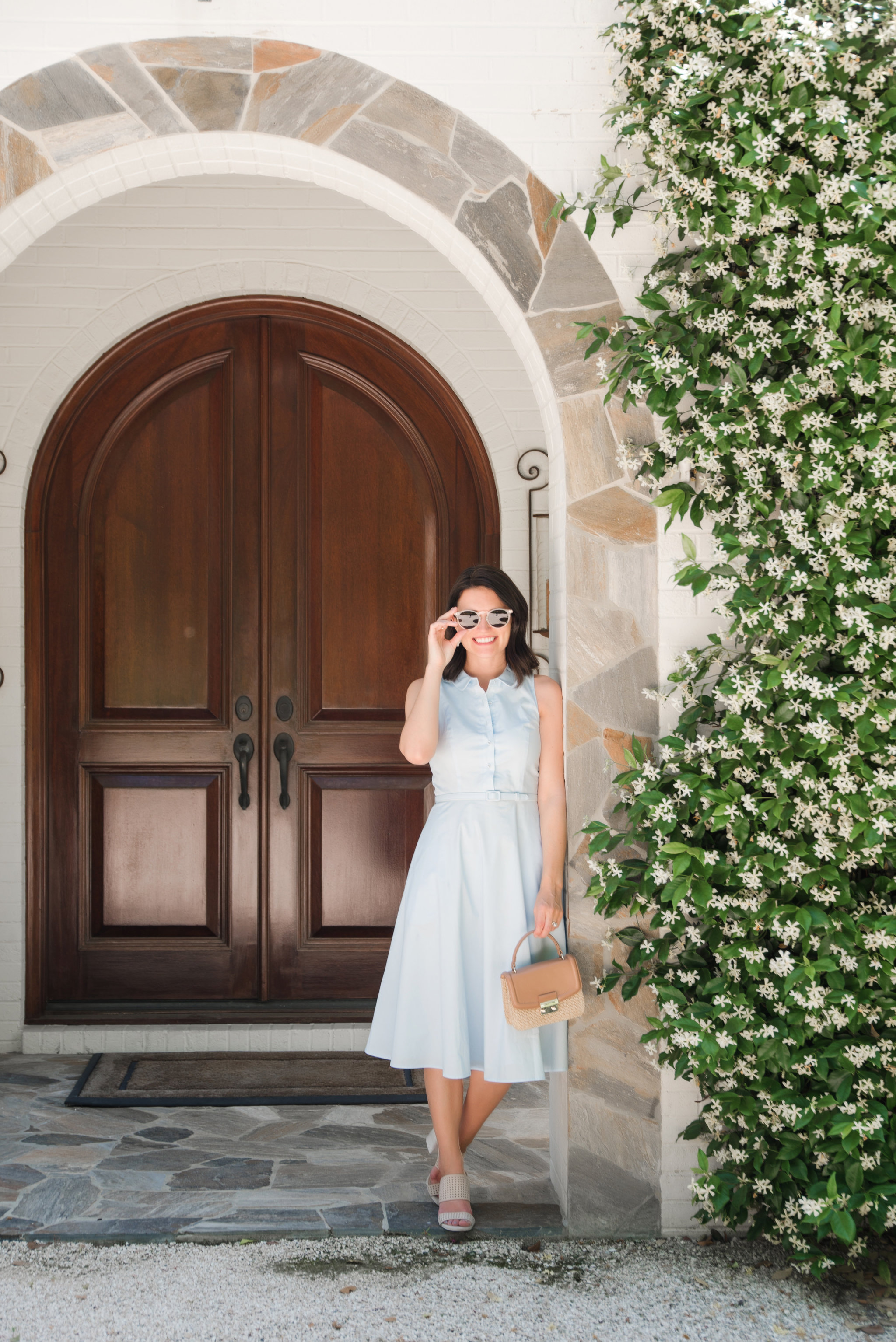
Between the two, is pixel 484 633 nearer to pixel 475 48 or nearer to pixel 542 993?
pixel 542 993

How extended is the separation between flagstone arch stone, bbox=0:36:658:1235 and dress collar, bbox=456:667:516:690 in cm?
14

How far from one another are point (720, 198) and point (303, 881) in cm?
254

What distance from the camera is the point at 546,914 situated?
2.43 meters

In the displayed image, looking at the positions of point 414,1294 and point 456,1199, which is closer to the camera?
point 414,1294

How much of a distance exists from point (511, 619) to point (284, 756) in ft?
4.76

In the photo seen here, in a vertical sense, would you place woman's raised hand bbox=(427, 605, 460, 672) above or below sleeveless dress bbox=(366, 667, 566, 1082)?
above

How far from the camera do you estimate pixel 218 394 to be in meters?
3.82

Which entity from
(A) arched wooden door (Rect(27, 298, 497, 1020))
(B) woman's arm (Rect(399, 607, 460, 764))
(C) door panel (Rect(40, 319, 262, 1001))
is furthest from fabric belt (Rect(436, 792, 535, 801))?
(C) door panel (Rect(40, 319, 262, 1001))

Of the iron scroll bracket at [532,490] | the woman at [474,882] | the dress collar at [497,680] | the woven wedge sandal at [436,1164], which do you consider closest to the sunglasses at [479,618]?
the woman at [474,882]

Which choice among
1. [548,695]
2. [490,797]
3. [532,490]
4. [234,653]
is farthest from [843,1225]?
[234,653]

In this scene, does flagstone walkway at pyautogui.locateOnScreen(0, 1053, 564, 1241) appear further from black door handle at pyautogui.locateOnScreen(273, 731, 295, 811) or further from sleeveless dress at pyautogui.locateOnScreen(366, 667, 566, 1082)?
black door handle at pyautogui.locateOnScreen(273, 731, 295, 811)

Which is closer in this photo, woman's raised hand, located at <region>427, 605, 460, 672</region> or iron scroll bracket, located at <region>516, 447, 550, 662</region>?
woman's raised hand, located at <region>427, 605, 460, 672</region>

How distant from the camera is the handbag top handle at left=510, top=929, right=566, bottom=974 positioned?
239 centimetres

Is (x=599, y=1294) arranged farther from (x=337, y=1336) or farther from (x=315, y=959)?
(x=315, y=959)
